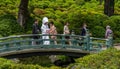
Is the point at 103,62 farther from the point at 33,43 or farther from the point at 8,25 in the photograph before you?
the point at 8,25

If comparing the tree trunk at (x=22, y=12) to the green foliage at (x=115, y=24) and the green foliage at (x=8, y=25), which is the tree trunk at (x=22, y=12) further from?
the green foliage at (x=115, y=24)

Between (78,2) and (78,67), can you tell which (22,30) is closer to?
(78,2)

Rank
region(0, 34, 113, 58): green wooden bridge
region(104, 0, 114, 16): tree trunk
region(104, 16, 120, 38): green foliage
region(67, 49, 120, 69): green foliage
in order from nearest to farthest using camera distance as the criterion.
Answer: region(67, 49, 120, 69): green foliage
region(0, 34, 113, 58): green wooden bridge
region(104, 16, 120, 38): green foliage
region(104, 0, 114, 16): tree trunk

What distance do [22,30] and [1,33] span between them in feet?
5.97

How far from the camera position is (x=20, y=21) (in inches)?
1131

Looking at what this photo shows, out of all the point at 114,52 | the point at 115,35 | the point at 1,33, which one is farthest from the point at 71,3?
the point at 114,52

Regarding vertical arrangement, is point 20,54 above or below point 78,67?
below

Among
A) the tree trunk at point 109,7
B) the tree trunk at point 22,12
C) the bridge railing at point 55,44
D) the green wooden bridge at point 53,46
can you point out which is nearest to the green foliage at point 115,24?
the tree trunk at point 109,7

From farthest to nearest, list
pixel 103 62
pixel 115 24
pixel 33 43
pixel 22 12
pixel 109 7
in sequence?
pixel 109 7 → pixel 115 24 → pixel 22 12 → pixel 33 43 → pixel 103 62

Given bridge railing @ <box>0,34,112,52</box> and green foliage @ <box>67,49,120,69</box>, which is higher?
green foliage @ <box>67,49,120,69</box>

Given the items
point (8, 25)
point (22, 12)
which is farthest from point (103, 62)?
point (22, 12)

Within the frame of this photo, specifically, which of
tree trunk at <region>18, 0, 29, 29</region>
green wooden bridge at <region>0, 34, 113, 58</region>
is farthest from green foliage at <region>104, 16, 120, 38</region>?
green wooden bridge at <region>0, 34, 113, 58</region>

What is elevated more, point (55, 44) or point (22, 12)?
point (22, 12)

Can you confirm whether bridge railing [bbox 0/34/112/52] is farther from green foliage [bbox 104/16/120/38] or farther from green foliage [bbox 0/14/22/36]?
green foliage [bbox 104/16/120/38]
